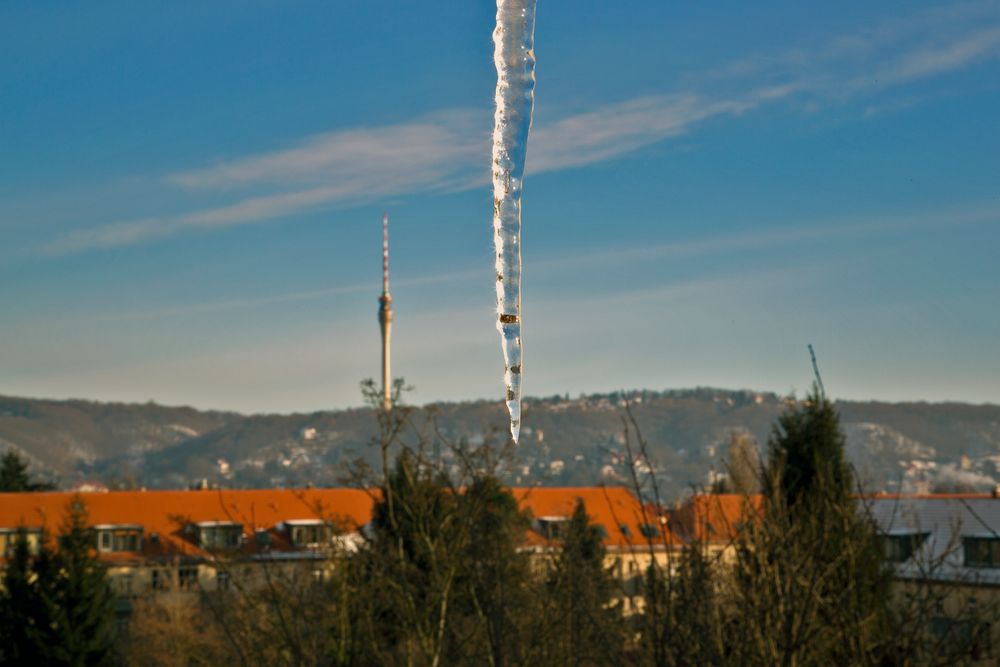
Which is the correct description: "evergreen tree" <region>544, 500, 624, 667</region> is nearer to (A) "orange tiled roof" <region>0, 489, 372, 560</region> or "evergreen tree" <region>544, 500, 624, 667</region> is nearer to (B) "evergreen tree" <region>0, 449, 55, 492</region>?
(A) "orange tiled roof" <region>0, 489, 372, 560</region>

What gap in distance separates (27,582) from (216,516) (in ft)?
93.2

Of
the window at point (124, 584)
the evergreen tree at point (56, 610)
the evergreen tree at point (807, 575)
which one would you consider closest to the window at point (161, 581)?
the window at point (124, 584)

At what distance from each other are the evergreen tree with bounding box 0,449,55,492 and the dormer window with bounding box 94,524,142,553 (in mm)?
10529

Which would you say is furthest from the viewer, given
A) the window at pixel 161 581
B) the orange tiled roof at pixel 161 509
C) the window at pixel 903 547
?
the orange tiled roof at pixel 161 509

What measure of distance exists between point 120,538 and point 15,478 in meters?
12.0

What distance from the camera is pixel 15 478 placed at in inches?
2458

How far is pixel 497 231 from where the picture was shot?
1.87 m

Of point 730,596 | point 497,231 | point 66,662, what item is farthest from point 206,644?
point 497,231

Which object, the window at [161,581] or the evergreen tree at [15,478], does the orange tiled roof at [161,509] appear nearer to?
the evergreen tree at [15,478]

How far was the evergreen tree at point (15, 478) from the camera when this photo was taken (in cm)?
6194

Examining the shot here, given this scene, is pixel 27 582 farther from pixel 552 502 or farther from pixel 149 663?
pixel 552 502

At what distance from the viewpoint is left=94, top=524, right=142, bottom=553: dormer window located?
53.1m

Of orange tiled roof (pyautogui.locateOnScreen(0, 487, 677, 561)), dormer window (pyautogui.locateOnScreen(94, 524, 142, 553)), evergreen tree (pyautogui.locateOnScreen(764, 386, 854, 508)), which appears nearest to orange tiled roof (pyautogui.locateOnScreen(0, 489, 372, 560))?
orange tiled roof (pyautogui.locateOnScreen(0, 487, 677, 561))

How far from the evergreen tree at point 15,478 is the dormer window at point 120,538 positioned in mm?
10529
